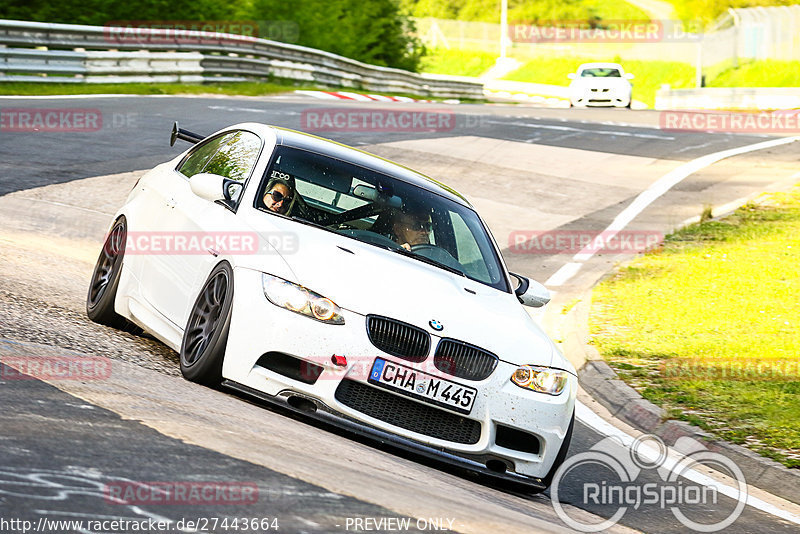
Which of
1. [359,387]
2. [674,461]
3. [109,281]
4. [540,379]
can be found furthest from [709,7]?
[359,387]

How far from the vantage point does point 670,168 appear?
2097 cm

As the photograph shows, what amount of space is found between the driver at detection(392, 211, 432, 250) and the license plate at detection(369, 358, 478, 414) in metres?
1.38

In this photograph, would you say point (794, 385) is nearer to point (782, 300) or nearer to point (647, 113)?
point (782, 300)

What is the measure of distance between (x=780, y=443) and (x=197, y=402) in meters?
4.25

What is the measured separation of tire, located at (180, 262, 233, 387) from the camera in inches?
238

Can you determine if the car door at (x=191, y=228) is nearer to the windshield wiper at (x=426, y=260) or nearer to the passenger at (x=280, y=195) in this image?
the passenger at (x=280, y=195)

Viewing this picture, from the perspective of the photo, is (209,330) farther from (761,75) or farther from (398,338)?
(761,75)

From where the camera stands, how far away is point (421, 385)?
19.1ft

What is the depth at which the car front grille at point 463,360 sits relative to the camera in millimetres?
5873

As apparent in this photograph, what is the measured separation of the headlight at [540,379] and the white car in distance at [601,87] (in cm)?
3148

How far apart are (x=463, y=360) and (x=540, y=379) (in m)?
0.50

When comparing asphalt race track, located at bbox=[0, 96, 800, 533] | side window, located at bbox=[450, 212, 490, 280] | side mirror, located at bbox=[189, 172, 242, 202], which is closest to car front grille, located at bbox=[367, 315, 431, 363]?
asphalt race track, located at bbox=[0, 96, 800, 533]

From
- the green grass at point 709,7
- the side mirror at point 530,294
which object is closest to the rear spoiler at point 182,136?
the side mirror at point 530,294

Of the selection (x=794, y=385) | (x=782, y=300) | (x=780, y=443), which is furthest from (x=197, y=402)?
(x=782, y=300)
